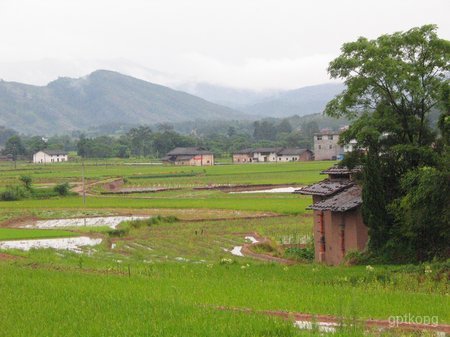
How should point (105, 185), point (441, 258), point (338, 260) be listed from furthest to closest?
point (105, 185) < point (338, 260) < point (441, 258)

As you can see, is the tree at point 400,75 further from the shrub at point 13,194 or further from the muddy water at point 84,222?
the shrub at point 13,194

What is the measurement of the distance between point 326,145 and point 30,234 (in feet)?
299

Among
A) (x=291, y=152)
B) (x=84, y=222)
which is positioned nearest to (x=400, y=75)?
(x=84, y=222)

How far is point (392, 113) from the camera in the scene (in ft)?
71.5

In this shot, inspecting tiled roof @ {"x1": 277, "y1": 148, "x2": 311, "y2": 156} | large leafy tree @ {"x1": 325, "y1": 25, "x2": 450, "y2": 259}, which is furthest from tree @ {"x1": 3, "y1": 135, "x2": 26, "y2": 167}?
large leafy tree @ {"x1": 325, "y1": 25, "x2": 450, "y2": 259}

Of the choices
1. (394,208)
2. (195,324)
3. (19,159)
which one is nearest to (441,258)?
(394,208)

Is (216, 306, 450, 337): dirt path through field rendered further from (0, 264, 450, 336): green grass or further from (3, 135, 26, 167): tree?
(3, 135, 26, 167): tree

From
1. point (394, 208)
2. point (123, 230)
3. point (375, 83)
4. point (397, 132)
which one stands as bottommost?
point (123, 230)

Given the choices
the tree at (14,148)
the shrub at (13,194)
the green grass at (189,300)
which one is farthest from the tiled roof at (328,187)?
the tree at (14,148)

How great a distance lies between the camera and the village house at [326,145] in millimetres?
117250

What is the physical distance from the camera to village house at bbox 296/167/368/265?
22500 millimetres

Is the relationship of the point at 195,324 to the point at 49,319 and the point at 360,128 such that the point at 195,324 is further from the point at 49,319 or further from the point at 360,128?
the point at 360,128

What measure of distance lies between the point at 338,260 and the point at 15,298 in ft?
45.2

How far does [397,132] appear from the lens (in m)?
21.8
